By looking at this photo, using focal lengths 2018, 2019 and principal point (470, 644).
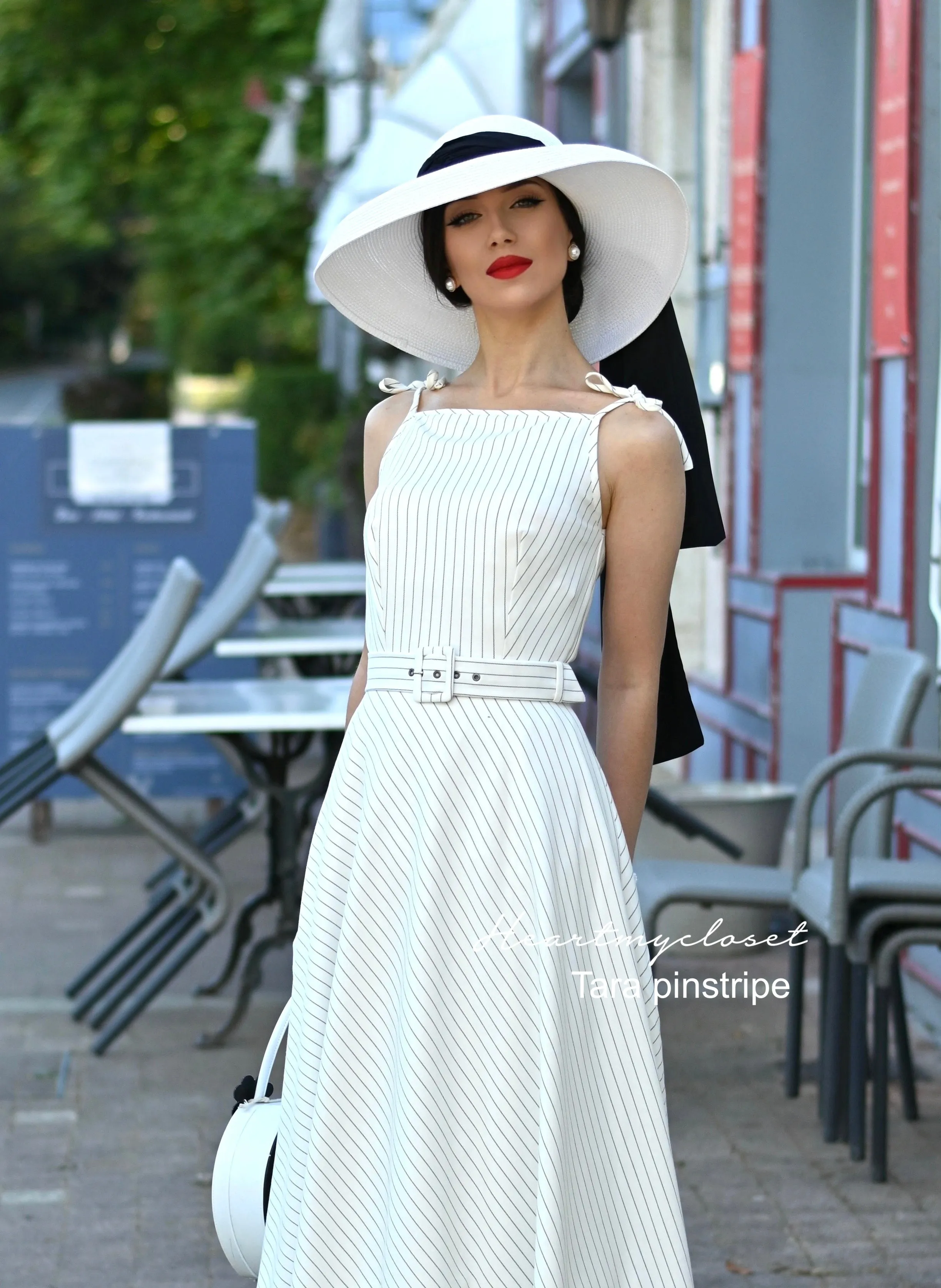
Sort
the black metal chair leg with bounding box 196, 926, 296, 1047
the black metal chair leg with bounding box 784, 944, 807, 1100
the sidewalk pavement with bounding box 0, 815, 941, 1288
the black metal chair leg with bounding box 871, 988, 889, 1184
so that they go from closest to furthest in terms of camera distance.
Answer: the sidewalk pavement with bounding box 0, 815, 941, 1288 < the black metal chair leg with bounding box 871, 988, 889, 1184 < the black metal chair leg with bounding box 784, 944, 807, 1100 < the black metal chair leg with bounding box 196, 926, 296, 1047

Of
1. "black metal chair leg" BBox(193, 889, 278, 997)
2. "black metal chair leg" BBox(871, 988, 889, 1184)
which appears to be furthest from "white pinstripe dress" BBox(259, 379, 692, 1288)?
"black metal chair leg" BBox(193, 889, 278, 997)

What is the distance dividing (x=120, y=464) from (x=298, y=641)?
2.01 metres

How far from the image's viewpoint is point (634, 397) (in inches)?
104

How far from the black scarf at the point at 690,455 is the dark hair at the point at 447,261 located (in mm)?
101

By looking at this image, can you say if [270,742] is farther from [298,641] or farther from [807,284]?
[807,284]

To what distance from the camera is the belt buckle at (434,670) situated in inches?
103

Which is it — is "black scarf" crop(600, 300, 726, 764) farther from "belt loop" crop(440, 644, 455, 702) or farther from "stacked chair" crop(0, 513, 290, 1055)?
"stacked chair" crop(0, 513, 290, 1055)

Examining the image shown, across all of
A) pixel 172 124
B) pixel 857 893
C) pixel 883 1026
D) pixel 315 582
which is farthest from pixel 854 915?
pixel 172 124

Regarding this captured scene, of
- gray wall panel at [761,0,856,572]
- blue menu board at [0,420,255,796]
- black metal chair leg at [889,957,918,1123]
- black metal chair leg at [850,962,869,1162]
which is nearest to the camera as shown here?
black metal chair leg at [850,962,869,1162]

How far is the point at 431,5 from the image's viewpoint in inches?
768

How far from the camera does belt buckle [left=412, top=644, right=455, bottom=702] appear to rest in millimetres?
2604

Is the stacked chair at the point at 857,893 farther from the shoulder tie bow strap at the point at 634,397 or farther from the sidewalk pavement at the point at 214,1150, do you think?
the shoulder tie bow strap at the point at 634,397

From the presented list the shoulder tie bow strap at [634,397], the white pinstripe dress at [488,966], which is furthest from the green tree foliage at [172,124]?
the white pinstripe dress at [488,966]

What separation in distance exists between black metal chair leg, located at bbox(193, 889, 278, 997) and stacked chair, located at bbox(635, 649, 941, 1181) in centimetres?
122
